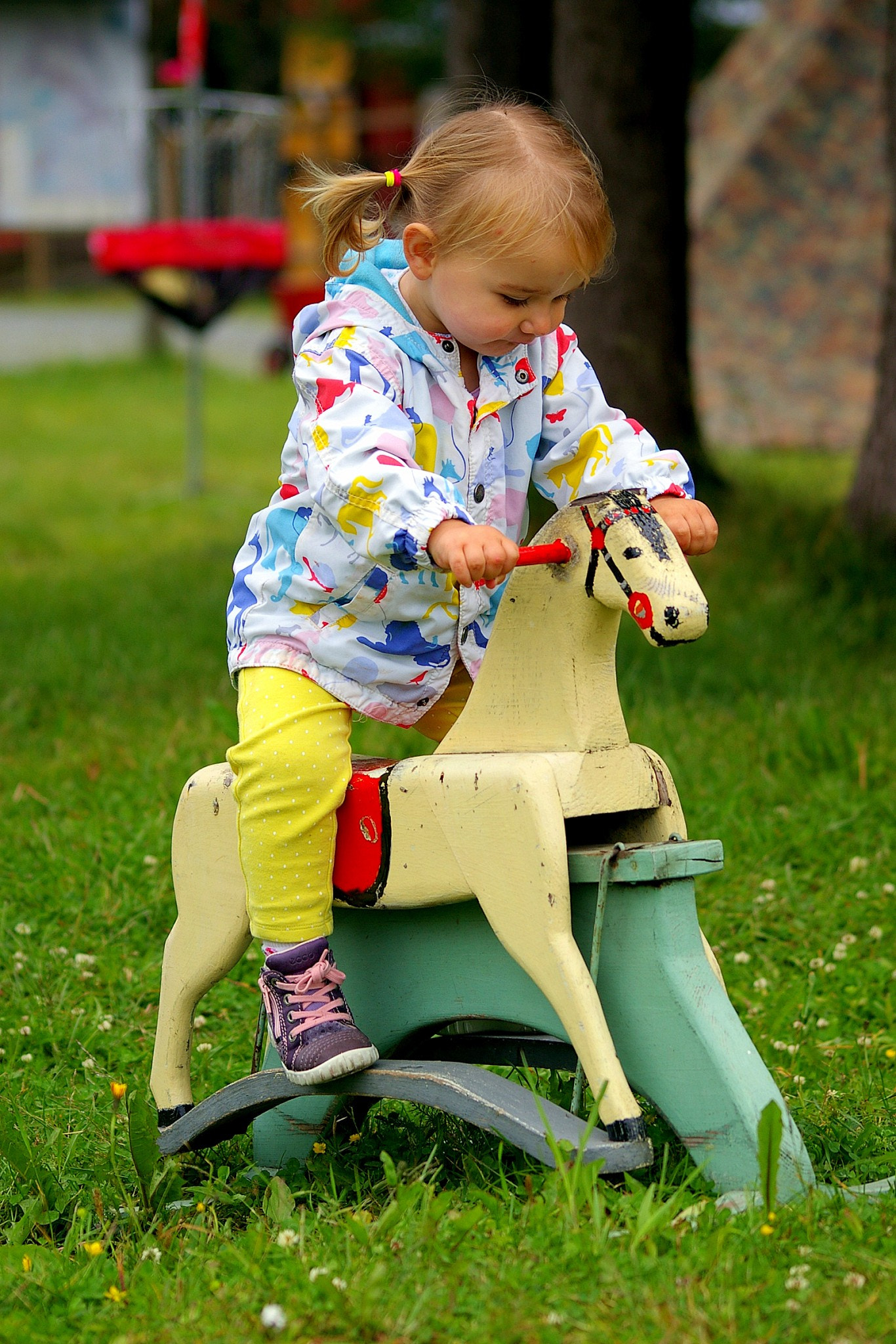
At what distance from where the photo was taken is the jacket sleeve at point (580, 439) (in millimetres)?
2348

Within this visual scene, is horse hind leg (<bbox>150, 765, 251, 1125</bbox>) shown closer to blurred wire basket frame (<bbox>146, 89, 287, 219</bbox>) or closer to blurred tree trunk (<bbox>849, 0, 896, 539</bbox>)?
blurred tree trunk (<bbox>849, 0, 896, 539</bbox>)

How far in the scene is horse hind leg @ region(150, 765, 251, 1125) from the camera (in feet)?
7.86

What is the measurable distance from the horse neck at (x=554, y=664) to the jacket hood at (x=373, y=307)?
1.14ft

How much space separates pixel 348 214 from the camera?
2.31 meters

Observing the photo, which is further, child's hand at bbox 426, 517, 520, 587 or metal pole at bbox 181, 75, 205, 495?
metal pole at bbox 181, 75, 205, 495

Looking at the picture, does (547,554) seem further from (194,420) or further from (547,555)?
(194,420)

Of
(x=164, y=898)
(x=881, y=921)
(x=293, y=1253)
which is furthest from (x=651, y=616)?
(x=164, y=898)

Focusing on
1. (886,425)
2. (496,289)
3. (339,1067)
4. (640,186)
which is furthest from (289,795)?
(640,186)

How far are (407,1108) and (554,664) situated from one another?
90 cm

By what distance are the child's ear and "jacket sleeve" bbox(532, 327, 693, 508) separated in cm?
25

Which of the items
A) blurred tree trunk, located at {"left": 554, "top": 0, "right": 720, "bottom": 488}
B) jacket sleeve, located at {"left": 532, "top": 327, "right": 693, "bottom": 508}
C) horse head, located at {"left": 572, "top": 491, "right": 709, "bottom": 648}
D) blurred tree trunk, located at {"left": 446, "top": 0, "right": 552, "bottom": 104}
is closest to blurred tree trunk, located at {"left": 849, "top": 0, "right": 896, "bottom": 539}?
blurred tree trunk, located at {"left": 554, "top": 0, "right": 720, "bottom": 488}

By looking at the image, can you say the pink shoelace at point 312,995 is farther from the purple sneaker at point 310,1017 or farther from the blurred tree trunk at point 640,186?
the blurred tree trunk at point 640,186

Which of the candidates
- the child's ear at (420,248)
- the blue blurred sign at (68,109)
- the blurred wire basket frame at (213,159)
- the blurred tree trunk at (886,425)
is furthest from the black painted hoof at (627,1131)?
the blue blurred sign at (68,109)

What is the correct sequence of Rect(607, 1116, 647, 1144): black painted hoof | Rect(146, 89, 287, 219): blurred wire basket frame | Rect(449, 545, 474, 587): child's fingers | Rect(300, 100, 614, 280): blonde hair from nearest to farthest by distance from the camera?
Rect(449, 545, 474, 587): child's fingers < Rect(607, 1116, 647, 1144): black painted hoof < Rect(300, 100, 614, 280): blonde hair < Rect(146, 89, 287, 219): blurred wire basket frame
